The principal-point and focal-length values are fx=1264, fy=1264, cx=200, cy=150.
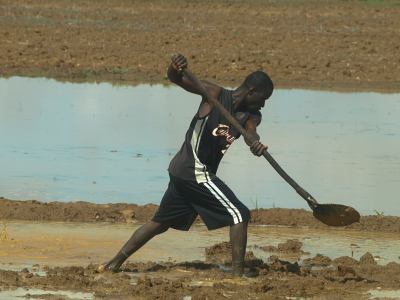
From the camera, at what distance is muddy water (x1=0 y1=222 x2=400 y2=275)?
952 centimetres

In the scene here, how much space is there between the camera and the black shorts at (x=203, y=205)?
28.5 ft

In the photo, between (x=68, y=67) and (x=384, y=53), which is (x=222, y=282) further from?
(x=384, y=53)

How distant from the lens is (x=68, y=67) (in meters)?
22.7

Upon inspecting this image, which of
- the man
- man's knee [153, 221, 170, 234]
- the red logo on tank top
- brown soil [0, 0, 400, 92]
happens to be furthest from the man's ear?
brown soil [0, 0, 400, 92]

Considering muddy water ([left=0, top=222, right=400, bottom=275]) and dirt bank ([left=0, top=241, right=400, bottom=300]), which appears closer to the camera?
dirt bank ([left=0, top=241, right=400, bottom=300])

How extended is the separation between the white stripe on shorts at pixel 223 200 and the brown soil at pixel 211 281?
45 cm

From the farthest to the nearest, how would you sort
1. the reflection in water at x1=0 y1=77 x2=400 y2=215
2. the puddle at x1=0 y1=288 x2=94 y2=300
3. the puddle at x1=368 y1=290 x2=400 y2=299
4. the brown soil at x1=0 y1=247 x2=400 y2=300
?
the reflection in water at x1=0 y1=77 x2=400 y2=215 → the puddle at x1=368 y1=290 x2=400 y2=299 → the brown soil at x1=0 y1=247 x2=400 y2=300 → the puddle at x1=0 y1=288 x2=94 y2=300

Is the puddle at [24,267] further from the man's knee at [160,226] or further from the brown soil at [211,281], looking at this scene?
the man's knee at [160,226]

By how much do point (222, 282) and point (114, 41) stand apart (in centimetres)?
1879

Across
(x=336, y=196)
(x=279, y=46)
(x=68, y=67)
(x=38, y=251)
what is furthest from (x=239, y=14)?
(x=38, y=251)

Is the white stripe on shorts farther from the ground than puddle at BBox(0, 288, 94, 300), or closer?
farther from the ground

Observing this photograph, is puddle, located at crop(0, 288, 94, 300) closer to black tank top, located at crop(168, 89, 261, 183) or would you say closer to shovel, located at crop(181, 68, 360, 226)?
black tank top, located at crop(168, 89, 261, 183)

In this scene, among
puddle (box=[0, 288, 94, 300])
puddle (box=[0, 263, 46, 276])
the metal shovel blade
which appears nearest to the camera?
puddle (box=[0, 288, 94, 300])

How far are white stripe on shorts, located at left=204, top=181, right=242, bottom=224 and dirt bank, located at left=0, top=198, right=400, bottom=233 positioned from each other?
2.42 meters
